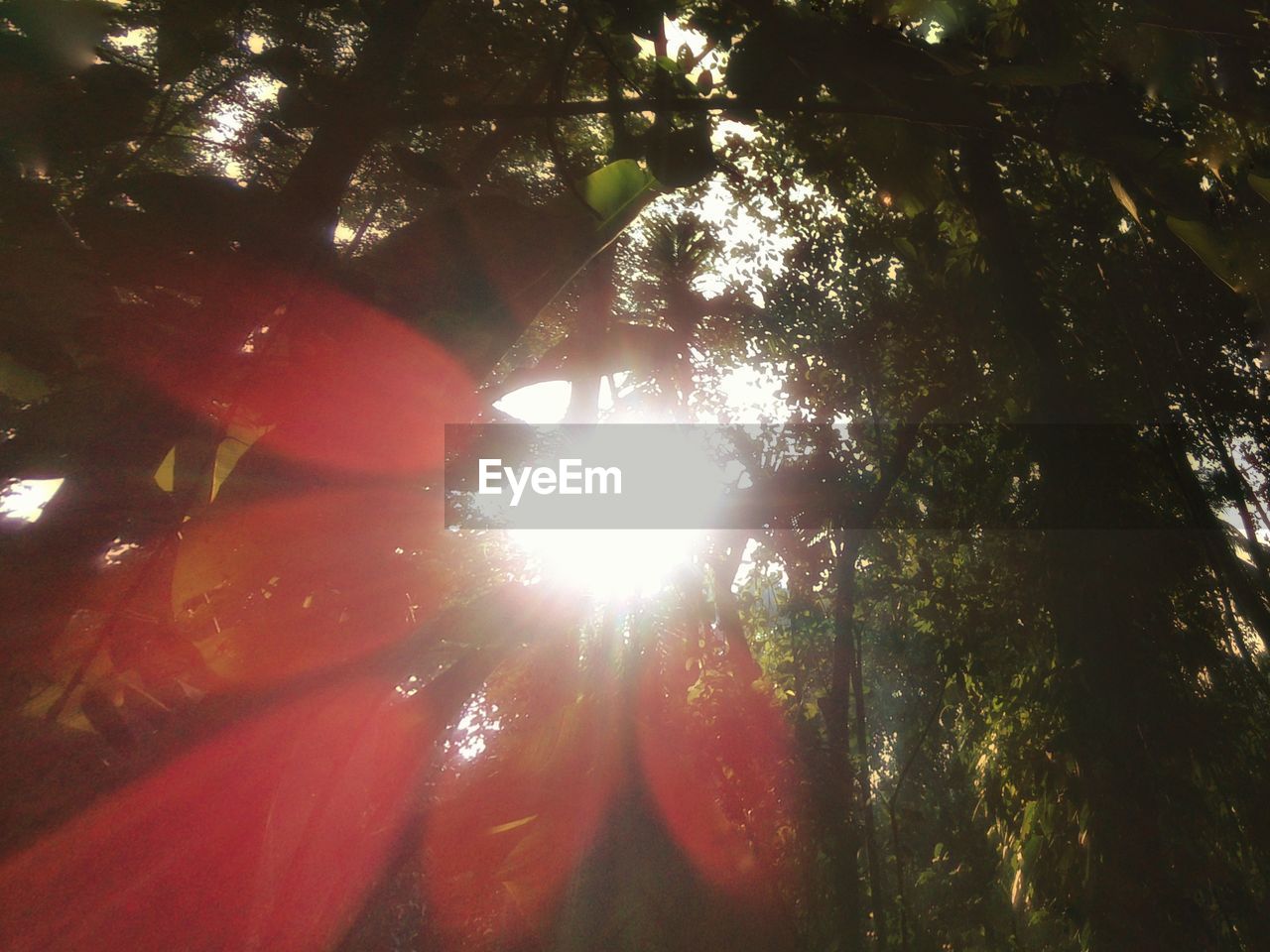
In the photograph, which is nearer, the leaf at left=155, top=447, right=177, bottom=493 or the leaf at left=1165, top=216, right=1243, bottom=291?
the leaf at left=1165, top=216, right=1243, bottom=291

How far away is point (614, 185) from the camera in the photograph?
5.45 ft

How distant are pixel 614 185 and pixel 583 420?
6.77 m

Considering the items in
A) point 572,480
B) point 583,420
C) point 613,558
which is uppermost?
point 583,420

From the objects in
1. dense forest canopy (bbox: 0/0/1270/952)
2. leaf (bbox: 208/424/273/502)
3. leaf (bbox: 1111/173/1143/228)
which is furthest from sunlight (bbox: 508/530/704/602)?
leaf (bbox: 1111/173/1143/228)

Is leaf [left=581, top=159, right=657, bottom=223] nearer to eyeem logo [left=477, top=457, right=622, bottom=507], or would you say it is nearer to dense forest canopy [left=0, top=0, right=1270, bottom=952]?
dense forest canopy [left=0, top=0, right=1270, bottom=952]

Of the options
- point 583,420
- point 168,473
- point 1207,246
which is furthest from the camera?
point 583,420

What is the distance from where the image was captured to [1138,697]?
325 centimetres

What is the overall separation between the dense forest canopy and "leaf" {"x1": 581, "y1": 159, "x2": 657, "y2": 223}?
0.5 inches

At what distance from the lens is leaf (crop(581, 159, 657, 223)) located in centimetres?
164

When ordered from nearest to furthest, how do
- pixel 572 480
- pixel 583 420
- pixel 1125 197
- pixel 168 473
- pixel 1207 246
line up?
pixel 1207 246, pixel 1125 197, pixel 168 473, pixel 572 480, pixel 583 420

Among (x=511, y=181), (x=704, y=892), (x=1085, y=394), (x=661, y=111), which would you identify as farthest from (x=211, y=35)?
(x=704, y=892)

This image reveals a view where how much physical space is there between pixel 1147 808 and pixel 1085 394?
7.36 ft

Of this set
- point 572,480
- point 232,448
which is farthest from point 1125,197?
point 572,480

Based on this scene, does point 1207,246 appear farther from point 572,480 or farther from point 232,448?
point 572,480
